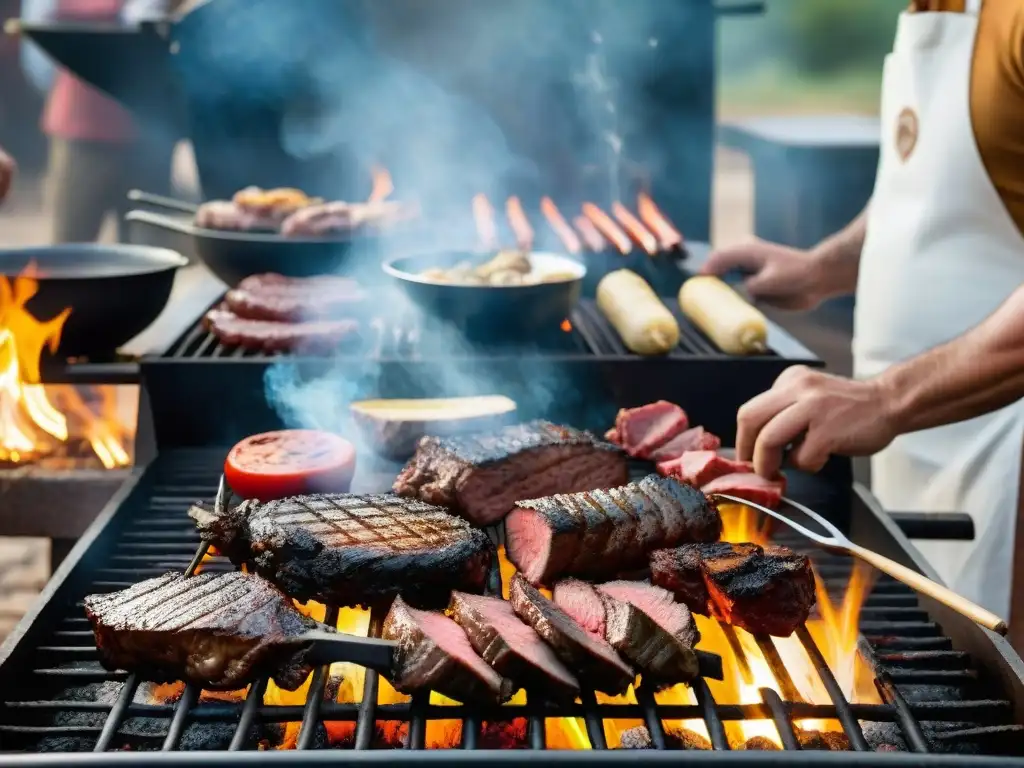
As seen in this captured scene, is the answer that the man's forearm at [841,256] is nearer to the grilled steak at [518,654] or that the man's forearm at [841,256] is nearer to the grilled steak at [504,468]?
the grilled steak at [504,468]

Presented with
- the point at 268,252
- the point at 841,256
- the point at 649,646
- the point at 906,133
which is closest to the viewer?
the point at 649,646

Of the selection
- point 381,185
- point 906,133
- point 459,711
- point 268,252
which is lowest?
point 459,711

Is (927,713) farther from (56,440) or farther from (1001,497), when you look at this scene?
(56,440)

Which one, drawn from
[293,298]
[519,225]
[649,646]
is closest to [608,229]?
[519,225]

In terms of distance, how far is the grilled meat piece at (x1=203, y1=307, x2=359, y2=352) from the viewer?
3412 mm

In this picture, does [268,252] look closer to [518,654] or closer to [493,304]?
[493,304]

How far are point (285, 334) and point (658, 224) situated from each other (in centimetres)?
219

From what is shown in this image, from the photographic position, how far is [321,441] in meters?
2.91

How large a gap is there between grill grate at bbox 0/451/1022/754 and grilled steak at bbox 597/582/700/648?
0.14 m

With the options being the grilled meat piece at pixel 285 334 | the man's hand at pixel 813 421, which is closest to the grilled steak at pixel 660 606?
the man's hand at pixel 813 421

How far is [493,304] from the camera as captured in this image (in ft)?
11.1

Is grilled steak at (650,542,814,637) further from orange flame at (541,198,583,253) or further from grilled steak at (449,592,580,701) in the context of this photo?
orange flame at (541,198,583,253)

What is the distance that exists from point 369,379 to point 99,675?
56.6 inches

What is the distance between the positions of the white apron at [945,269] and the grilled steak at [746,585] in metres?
1.68
